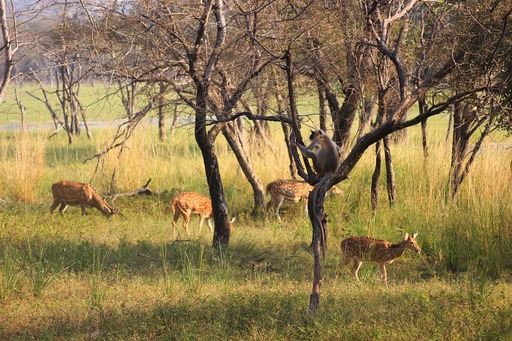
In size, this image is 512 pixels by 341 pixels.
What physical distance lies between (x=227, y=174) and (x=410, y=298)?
6.87 meters

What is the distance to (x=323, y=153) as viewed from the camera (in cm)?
604

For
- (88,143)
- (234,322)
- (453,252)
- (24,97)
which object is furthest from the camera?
(24,97)

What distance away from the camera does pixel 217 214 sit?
354 inches

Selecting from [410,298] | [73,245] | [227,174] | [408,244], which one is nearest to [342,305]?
[410,298]

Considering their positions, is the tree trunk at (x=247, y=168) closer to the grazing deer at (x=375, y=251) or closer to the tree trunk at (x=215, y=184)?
the tree trunk at (x=215, y=184)

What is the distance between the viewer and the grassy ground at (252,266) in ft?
19.3

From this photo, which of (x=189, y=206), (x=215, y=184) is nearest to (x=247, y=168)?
(x=189, y=206)

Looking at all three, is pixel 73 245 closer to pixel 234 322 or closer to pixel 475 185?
pixel 234 322

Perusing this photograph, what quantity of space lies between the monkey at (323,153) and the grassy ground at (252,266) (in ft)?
3.85

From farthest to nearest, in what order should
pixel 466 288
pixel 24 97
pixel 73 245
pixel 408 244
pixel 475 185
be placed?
pixel 24 97
pixel 475 185
pixel 73 245
pixel 408 244
pixel 466 288

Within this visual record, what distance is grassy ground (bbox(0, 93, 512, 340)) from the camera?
5883 millimetres

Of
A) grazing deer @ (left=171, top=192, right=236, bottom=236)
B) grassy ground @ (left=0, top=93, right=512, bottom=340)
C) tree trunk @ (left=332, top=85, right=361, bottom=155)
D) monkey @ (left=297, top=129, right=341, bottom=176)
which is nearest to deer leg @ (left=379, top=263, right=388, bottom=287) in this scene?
grassy ground @ (left=0, top=93, right=512, bottom=340)

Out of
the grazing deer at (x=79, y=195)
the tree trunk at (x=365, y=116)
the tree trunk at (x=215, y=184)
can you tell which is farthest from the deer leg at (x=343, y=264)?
the grazing deer at (x=79, y=195)

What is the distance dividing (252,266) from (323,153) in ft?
8.35
